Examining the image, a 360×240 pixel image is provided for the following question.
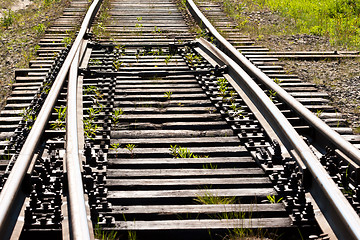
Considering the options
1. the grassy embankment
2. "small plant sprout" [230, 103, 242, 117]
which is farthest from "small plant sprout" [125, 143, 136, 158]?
the grassy embankment

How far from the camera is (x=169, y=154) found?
4461mm

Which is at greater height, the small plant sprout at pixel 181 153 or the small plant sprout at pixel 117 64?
the small plant sprout at pixel 117 64

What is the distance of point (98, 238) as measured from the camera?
125 inches

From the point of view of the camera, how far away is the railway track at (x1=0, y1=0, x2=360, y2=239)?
3281 millimetres

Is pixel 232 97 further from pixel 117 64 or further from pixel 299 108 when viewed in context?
pixel 117 64

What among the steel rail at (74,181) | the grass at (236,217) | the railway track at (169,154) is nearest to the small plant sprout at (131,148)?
the railway track at (169,154)

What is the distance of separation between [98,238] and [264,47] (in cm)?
635

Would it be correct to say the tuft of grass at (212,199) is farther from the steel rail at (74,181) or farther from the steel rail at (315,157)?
the steel rail at (74,181)

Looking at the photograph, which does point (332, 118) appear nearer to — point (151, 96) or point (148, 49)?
point (151, 96)

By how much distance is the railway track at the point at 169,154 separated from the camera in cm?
328

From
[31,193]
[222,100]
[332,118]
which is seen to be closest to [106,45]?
[222,100]

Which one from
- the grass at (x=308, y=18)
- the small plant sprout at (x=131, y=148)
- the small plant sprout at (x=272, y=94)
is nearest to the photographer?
the small plant sprout at (x=131, y=148)

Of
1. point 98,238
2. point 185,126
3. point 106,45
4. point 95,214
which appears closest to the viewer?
point 98,238

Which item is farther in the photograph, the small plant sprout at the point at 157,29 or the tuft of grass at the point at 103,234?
the small plant sprout at the point at 157,29
